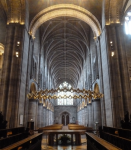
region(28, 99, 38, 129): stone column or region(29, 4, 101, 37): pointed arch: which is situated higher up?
region(29, 4, 101, 37): pointed arch

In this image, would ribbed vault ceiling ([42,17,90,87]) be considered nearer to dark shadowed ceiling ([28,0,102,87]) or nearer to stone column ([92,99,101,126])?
dark shadowed ceiling ([28,0,102,87])

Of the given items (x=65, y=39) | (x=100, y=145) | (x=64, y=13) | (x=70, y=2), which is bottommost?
(x=100, y=145)

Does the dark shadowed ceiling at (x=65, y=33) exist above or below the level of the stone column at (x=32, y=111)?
above

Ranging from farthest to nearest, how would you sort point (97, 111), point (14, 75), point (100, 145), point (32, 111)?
point (97, 111)
point (32, 111)
point (14, 75)
point (100, 145)

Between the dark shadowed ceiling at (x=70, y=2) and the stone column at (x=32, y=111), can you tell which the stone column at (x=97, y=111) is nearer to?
the stone column at (x=32, y=111)

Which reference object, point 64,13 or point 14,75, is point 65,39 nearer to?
point 64,13

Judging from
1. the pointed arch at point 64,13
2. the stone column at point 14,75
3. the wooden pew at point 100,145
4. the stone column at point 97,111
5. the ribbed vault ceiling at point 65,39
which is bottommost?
A: the wooden pew at point 100,145

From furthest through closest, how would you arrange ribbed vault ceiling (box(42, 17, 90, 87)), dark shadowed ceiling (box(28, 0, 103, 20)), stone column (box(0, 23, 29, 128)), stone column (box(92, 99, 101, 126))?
ribbed vault ceiling (box(42, 17, 90, 87))
stone column (box(92, 99, 101, 126))
dark shadowed ceiling (box(28, 0, 103, 20))
stone column (box(0, 23, 29, 128))

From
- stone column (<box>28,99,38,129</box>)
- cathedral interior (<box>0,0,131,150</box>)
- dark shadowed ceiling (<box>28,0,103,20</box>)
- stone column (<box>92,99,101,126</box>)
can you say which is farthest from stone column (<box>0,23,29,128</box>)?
stone column (<box>92,99,101,126</box>)

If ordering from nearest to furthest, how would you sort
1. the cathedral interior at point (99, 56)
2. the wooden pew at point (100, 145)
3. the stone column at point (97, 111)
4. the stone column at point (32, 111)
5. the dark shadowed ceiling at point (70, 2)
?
1. the wooden pew at point (100, 145)
2. the cathedral interior at point (99, 56)
3. the dark shadowed ceiling at point (70, 2)
4. the stone column at point (32, 111)
5. the stone column at point (97, 111)

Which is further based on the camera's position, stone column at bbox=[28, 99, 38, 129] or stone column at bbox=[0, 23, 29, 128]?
stone column at bbox=[28, 99, 38, 129]

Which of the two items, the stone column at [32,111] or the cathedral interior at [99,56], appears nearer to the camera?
the cathedral interior at [99,56]

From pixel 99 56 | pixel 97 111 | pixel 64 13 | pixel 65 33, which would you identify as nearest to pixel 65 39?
pixel 65 33

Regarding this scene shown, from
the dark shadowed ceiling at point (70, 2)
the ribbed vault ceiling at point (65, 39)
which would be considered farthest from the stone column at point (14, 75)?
the ribbed vault ceiling at point (65, 39)
